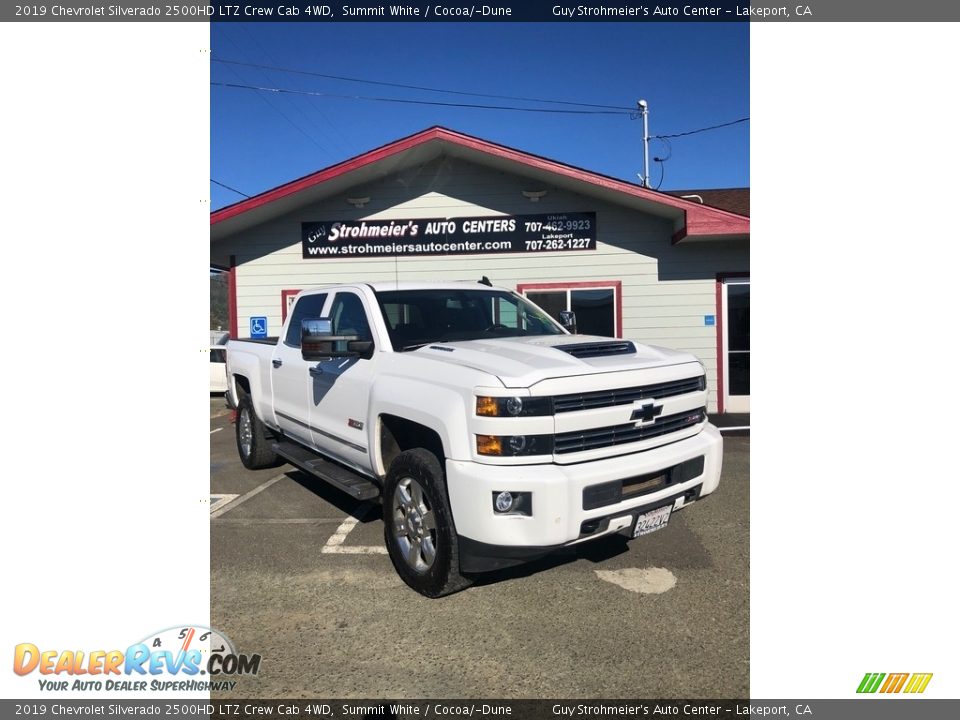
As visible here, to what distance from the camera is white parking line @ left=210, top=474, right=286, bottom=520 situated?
203 inches

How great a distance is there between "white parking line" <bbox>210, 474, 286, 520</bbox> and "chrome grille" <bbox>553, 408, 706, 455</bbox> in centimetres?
344

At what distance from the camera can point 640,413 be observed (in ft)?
11.0

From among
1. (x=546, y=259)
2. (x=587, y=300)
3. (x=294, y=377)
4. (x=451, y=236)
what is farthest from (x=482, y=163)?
(x=294, y=377)

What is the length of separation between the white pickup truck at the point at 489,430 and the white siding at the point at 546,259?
537 cm

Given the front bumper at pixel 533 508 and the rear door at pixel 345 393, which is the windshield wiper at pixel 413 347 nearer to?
the rear door at pixel 345 393

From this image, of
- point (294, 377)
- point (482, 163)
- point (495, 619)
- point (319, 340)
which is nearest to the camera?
point (495, 619)

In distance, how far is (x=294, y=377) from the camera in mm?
5070

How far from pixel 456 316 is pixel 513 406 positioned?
171cm

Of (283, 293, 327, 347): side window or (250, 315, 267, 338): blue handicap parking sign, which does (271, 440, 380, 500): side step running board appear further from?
(250, 315, 267, 338): blue handicap parking sign

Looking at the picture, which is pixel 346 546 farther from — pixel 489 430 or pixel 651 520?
pixel 651 520

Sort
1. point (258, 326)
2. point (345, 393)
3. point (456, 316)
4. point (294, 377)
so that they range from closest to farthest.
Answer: point (345, 393), point (456, 316), point (294, 377), point (258, 326)

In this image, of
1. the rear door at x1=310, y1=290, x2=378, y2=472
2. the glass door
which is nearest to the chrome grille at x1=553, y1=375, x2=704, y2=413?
the rear door at x1=310, y1=290, x2=378, y2=472

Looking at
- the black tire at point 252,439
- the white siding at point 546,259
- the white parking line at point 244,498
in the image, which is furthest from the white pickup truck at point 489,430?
the white siding at point 546,259

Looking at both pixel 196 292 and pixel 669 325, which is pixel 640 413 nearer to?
pixel 196 292
